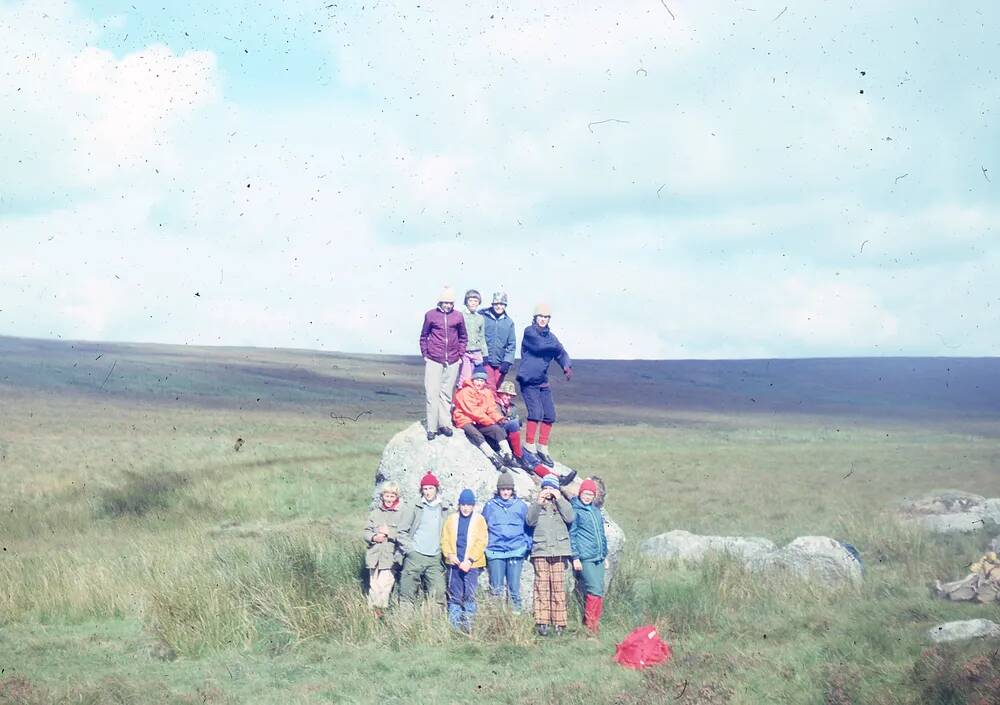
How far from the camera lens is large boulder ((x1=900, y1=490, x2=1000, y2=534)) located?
762 inches

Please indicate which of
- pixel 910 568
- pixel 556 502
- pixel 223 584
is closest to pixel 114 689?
pixel 223 584

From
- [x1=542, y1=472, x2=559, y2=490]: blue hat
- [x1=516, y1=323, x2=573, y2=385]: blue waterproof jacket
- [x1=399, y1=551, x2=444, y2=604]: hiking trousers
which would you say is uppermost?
[x1=516, y1=323, x2=573, y2=385]: blue waterproof jacket

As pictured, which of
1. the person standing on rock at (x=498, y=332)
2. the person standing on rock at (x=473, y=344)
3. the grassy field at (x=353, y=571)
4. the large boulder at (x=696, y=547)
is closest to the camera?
the grassy field at (x=353, y=571)

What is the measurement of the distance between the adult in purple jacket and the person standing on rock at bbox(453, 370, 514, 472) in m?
0.17

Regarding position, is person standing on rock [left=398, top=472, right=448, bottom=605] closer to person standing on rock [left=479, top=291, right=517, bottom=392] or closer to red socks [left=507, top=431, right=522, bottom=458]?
red socks [left=507, top=431, right=522, bottom=458]

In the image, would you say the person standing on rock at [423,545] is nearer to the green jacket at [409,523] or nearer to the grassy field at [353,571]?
the green jacket at [409,523]

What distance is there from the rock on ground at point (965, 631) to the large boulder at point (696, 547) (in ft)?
16.1

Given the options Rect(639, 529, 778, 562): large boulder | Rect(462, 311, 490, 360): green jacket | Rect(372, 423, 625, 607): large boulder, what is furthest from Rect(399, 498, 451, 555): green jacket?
Rect(639, 529, 778, 562): large boulder

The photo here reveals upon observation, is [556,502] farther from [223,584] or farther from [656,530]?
[656,530]

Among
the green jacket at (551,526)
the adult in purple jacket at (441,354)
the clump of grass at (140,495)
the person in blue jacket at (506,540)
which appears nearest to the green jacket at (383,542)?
the person in blue jacket at (506,540)

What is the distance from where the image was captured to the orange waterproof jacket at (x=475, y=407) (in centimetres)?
1295

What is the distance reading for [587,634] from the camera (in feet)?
36.9

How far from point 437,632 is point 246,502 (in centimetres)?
1375

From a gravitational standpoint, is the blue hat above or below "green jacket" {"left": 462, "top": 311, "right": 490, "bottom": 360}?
below
